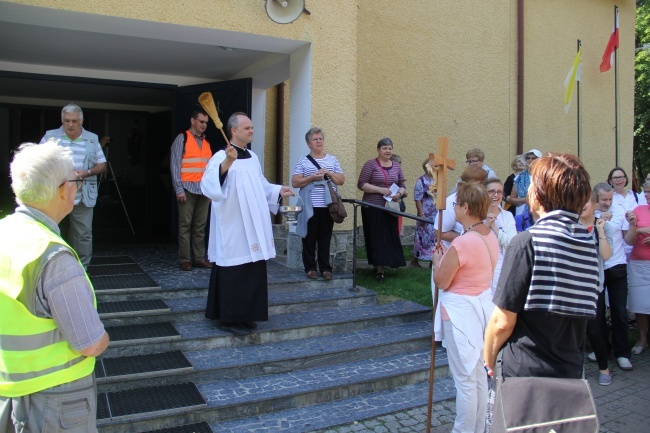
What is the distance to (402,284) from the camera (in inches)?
275

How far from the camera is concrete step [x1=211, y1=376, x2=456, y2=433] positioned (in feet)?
13.2

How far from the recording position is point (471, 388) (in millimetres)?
3668

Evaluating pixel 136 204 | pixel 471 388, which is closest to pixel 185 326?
pixel 471 388

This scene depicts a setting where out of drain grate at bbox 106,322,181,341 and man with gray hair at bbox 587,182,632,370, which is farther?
man with gray hair at bbox 587,182,632,370

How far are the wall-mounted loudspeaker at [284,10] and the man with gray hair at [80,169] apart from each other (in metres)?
2.32

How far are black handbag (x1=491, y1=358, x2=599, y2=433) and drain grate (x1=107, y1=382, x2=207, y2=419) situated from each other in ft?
7.98

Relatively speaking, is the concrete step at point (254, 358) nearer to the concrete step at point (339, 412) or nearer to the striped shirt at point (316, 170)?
the concrete step at point (339, 412)

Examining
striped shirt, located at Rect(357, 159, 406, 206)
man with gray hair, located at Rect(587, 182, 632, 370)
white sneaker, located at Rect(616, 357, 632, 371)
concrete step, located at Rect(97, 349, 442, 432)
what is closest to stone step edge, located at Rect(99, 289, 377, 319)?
concrete step, located at Rect(97, 349, 442, 432)

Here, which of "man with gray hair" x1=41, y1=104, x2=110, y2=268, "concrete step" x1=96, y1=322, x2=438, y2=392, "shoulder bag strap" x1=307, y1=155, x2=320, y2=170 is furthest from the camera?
"shoulder bag strap" x1=307, y1=155, x2=320, y2=170

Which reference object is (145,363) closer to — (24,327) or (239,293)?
(239,293)

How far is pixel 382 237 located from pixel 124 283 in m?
3.00

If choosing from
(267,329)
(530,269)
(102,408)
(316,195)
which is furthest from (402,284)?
(530,269)

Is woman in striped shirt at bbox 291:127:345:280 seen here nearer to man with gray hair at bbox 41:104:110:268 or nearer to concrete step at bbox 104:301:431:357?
concrete step at bbox 104:301:431:357

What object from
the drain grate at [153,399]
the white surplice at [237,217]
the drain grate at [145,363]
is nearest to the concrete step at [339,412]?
the drain grate at [153,399]
